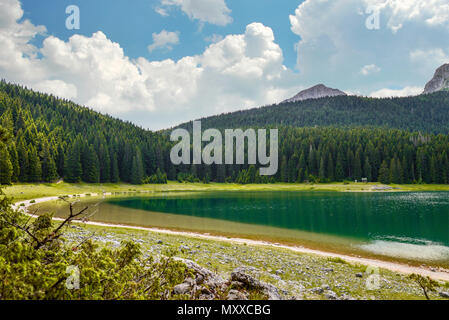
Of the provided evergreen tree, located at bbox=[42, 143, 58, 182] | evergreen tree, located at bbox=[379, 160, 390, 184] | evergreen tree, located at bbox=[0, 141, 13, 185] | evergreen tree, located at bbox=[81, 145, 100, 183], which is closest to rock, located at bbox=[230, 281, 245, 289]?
evergreen tree, located at bbox=[0, 141, 13, 185]

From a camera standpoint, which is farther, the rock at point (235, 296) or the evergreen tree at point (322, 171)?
the evergreen tree at point (322, 171)

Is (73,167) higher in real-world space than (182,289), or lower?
higher

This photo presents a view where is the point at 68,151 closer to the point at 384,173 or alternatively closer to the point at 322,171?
the point at 322,171

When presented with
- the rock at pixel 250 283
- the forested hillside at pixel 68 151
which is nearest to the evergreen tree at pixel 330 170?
the forested hillside at pixel 68 151

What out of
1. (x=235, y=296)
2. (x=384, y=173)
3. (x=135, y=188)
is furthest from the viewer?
(x=384, y=173)

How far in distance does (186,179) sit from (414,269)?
114644 mm

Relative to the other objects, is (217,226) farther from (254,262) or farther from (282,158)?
(282,158)

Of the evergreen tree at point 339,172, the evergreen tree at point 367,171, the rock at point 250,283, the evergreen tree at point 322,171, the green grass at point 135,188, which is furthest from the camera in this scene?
the evergreen tree at point 339,172

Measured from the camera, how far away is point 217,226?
30.2m

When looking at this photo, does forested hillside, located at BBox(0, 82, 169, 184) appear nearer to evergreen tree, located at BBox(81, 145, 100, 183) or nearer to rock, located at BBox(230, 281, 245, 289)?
evergreen tree, located at BBox(81, 145, 100, 183)

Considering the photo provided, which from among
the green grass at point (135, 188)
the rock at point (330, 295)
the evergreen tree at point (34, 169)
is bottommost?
the green grass at point (135, 188)

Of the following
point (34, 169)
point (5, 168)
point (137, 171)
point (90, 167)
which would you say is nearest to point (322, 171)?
point (137, 171)

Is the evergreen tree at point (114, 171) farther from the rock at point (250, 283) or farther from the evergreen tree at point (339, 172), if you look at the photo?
the rock at point (250, 283)

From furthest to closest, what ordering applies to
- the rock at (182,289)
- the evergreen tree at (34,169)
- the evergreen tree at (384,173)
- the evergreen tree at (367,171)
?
the evergreen tree at (367,171), the evergreen tree at (384,173), the evergreen tree at (34,169), the rock at (182,289)
